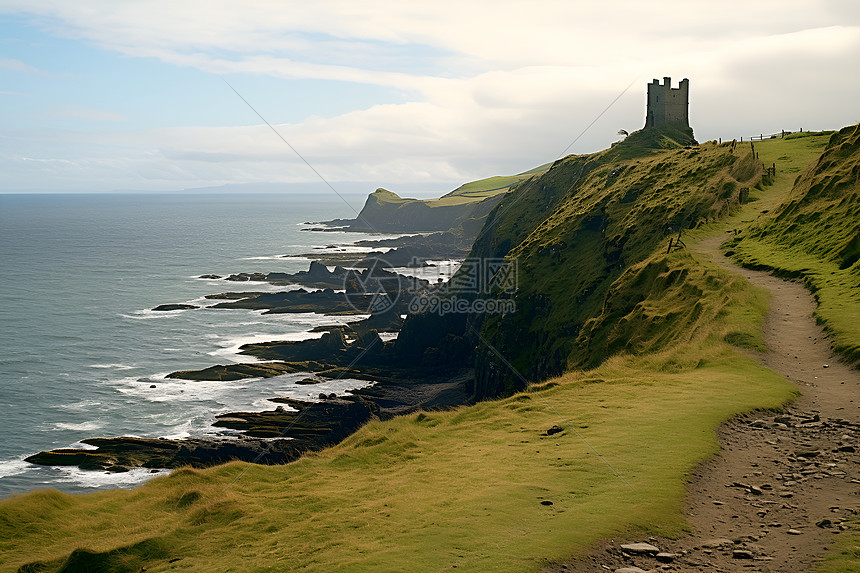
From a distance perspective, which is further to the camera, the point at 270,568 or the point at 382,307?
the point at 382,307

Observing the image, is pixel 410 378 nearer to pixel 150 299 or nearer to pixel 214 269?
pixel 150 299

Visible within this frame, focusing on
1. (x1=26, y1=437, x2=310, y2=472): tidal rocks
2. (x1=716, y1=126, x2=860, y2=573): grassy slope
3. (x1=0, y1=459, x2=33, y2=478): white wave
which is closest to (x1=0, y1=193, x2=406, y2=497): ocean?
(x1=0, y1=459, x2=33, y2=478): white wave

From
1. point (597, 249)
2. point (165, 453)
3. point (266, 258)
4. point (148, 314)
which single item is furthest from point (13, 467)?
point (266, 258)

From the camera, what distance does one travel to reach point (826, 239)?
1347 inches

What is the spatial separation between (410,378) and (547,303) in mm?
18649

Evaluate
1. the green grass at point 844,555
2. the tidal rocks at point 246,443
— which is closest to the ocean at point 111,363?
the tidal rocks at point 246,443

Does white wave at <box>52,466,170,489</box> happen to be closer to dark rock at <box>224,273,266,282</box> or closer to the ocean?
the ocean

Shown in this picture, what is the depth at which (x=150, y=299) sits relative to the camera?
121812mm

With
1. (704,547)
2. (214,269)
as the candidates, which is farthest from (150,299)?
(704,547)

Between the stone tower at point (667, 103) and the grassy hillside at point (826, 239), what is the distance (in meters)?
42.1

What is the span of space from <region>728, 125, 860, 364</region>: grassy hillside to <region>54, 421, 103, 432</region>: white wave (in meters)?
50.3

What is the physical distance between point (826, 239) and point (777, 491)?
85.2 ft

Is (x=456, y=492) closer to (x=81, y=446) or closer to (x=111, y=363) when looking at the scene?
(x=81, y=446)

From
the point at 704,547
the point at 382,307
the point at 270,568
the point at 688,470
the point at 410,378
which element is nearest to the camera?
the point at 704,547
